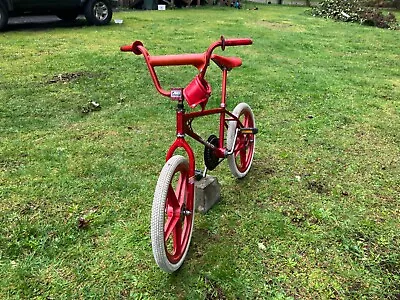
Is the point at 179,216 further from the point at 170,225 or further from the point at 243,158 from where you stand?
the point at 243,158

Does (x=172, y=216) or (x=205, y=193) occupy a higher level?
(x=172, y=216)

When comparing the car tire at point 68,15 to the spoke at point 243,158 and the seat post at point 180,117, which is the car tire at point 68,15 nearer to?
the spoke at point 243,158

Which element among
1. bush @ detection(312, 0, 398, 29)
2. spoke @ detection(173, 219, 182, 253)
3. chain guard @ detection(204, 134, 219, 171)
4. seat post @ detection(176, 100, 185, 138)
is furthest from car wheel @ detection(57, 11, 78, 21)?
spoke @ detection(173, 219, 182, 253)

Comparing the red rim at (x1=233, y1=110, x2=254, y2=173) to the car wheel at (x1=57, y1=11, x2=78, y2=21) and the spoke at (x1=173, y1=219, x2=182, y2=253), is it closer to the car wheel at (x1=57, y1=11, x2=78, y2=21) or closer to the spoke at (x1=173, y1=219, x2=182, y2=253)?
the spoke at (x1=173, y1=219, x2=182, y2=253)

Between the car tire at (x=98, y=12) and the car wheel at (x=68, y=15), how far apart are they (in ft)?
1.39

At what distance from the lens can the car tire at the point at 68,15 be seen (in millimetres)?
9516

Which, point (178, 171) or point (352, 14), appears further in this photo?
point (352, 14)

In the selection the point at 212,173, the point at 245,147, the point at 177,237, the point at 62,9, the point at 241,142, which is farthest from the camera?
→ the point at 62,9

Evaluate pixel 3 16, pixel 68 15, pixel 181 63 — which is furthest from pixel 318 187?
pixel 68 15

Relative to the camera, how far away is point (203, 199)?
2.84 m

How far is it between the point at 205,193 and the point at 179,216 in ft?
1.87

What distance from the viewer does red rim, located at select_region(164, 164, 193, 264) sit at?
7.31 feet

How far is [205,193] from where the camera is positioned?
284cm

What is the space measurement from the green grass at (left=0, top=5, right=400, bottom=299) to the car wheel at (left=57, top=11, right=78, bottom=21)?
3.14 metres
